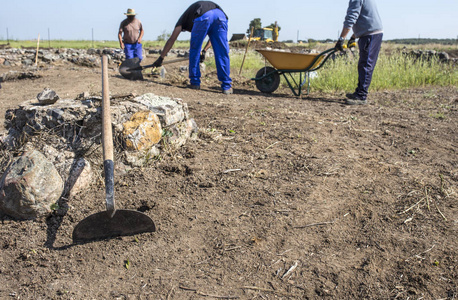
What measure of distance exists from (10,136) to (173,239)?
1671 millimetres

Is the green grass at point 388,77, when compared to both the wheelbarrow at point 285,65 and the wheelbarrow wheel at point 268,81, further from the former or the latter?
the wheelbarrow wheel at point 268,81

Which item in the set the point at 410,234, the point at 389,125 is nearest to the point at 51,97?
the point at 410,234

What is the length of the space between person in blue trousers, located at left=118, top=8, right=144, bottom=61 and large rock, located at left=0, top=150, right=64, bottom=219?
655 centimetres

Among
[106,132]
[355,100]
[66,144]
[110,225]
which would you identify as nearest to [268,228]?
[110,225]

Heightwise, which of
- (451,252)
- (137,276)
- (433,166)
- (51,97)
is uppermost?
(51,97)

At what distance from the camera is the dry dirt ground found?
1708mm

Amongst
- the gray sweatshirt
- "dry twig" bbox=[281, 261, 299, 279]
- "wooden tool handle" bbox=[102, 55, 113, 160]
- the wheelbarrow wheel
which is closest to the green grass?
the wheelbarrow wheel

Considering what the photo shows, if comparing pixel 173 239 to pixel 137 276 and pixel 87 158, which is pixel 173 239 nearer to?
pixel 137 276

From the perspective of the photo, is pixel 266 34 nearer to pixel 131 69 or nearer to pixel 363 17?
pixel 131 69

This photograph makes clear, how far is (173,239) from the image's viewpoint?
2.03 m

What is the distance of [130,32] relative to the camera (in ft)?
26.9

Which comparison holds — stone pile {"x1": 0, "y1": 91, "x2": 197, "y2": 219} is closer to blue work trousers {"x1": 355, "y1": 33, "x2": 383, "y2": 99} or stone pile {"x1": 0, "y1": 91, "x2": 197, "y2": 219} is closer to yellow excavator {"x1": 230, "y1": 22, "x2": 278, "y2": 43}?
blue work trousers {"x1": 355, "y1": 33, "x2": 383, "y2": 99}

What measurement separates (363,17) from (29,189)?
15.9ft

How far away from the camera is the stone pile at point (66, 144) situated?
2.22 metres
